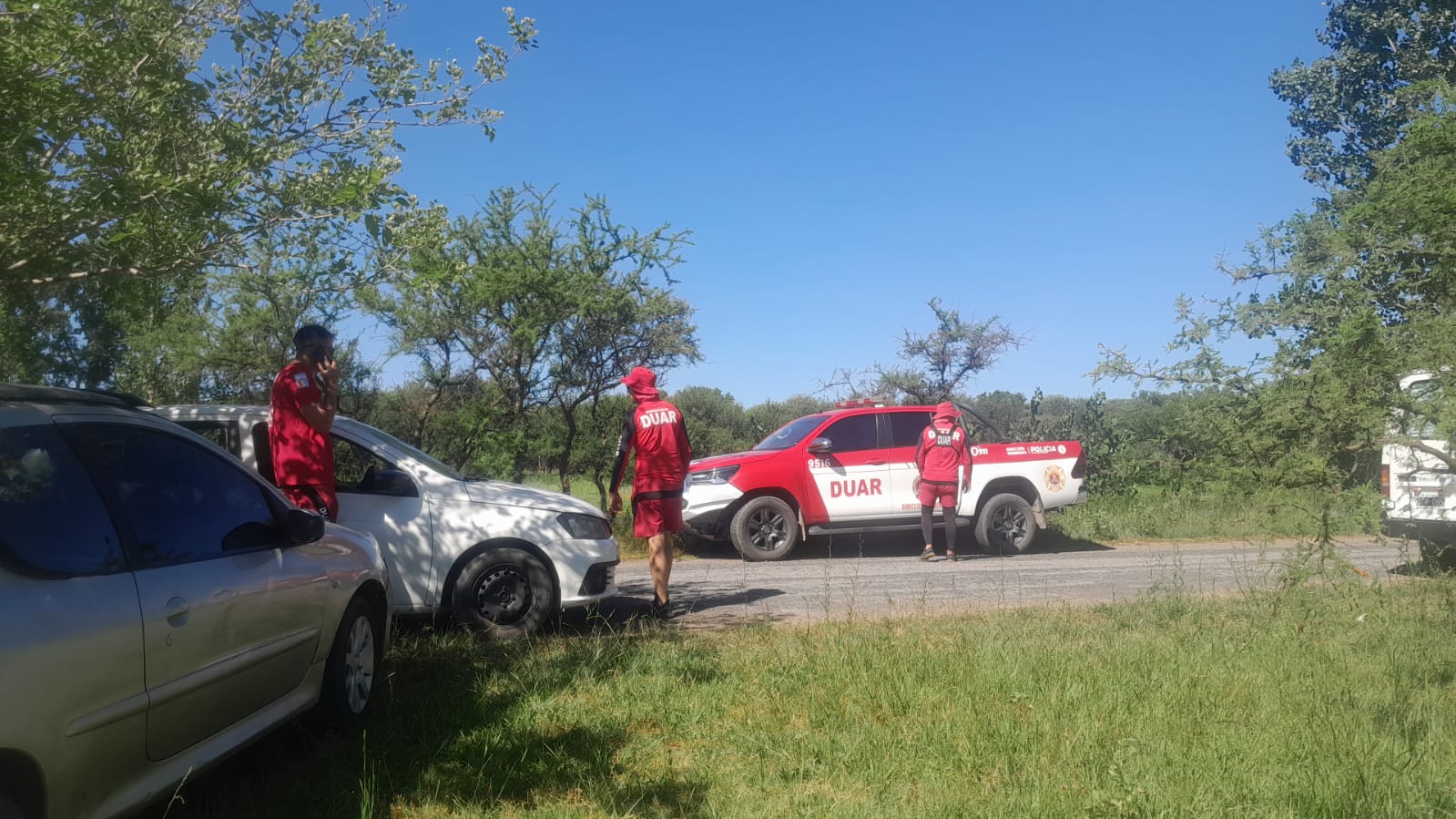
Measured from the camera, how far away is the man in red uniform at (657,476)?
304 inches

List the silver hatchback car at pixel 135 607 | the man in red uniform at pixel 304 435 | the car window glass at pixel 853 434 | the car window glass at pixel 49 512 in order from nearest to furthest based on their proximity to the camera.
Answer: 1. the silver hatchback car at pixel 135 607
2. the car window glass at pixel 49 512
3. the man in red uniform at pixel 304 435
4. the car window glass at pixel 853 434

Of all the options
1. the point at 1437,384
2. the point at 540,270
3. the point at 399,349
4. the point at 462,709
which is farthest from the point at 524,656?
the point at 399,349

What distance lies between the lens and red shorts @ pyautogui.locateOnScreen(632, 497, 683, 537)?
767cm

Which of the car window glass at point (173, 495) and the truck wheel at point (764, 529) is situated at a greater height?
the car window glass at point (173, 495)

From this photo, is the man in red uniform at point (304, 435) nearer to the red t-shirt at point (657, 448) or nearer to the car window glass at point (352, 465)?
the car window glass at point (352, 465)

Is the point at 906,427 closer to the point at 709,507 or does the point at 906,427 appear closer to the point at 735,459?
the point at 735,459

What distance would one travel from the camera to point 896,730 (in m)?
4.48

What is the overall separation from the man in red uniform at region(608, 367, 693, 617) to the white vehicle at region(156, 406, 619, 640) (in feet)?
2.61

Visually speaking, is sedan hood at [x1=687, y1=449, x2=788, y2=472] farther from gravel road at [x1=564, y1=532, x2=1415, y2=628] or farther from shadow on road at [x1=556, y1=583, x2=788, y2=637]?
shadow on road at [x1=556, y1=583, x2=788, y2=637]

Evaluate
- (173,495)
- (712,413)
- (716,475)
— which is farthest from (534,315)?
(712,413)

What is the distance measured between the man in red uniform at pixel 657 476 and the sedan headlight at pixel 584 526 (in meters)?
0.63

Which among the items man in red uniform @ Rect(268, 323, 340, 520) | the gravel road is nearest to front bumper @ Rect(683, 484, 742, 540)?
the gravel road

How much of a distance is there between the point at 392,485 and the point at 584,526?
133cm

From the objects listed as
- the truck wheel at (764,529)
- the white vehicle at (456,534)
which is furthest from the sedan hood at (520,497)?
the truck wheel at (764,529)
